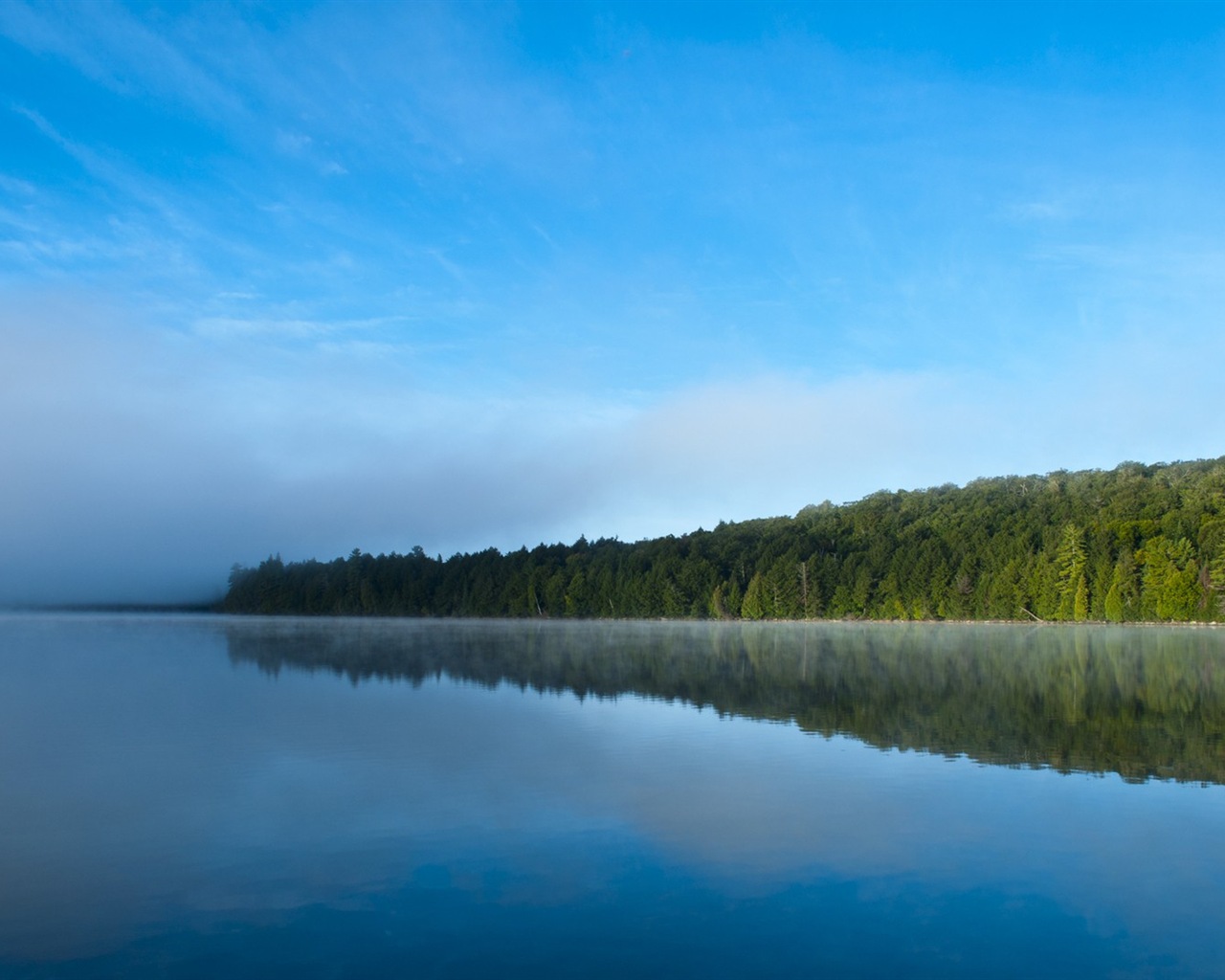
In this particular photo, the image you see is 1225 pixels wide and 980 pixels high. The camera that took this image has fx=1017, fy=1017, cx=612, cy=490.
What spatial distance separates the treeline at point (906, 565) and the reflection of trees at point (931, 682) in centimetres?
2948

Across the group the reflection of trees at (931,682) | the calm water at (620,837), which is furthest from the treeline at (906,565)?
the calm water at (620,837)

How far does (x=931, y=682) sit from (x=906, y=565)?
297 feet

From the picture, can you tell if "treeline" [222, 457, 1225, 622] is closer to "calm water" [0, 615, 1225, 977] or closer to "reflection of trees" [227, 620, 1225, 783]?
"reflection of trees" [227, 620, 1225, 783]

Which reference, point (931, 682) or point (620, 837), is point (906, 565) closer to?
point (931, 682)

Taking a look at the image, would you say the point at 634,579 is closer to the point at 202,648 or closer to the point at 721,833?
the point at 202,648

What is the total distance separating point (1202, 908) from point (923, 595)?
112 meters

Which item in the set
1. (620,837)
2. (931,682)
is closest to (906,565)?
(931,682)

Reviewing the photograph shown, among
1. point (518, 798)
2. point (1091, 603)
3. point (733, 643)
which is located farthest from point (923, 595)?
point (518, 798)

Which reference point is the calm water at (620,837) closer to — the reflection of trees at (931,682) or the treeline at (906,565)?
the reflection of trees at (931,682)

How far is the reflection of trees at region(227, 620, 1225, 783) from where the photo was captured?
68.9ft

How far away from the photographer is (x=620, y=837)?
541 inches

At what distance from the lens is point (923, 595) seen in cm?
11825

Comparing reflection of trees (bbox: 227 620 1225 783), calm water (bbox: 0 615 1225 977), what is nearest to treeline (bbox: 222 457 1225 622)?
reflection of trees (bbox: 227 620 1225 783)

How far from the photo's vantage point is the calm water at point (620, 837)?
989 centimetres
